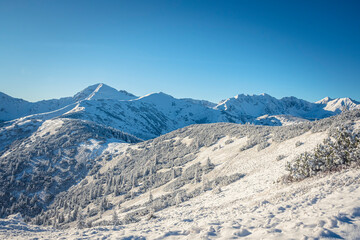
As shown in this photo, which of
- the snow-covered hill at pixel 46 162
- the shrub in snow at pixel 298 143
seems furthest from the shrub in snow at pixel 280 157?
the snow-covered hill at pixel 46 162

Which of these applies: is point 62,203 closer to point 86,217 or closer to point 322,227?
point 86,217

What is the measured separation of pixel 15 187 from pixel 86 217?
3894 centimetres

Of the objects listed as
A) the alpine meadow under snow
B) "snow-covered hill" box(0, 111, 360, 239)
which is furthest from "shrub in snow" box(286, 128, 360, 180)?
"snow-covered hill" box(0, 111, 360, 239)

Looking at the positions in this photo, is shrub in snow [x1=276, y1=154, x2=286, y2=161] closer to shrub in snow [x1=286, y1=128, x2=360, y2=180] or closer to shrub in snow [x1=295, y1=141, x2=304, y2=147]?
shrub in snow [x1=295, y1=141, x2=304, y2=147]

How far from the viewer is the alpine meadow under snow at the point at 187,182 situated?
363 inches

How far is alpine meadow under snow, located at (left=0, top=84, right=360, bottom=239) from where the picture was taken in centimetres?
923

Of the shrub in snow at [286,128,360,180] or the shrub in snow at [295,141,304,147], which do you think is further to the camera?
the shrub in snow at [295,141,304,147]

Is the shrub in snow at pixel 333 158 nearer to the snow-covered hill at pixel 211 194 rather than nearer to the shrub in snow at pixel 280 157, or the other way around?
the snow-covered hill at pixel 211 194

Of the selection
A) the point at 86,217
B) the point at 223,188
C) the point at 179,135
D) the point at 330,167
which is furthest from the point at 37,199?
the point at 330,167

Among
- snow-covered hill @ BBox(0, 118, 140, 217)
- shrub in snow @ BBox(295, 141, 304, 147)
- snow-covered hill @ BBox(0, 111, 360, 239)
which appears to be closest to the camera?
snow-covered hill @ BBox(0, 111, 360, 239)

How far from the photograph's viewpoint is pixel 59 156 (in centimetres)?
7344

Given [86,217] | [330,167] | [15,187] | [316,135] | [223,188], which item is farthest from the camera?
[15,187]

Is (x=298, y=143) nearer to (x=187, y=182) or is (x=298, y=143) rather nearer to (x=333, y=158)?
(x=333, y=158)

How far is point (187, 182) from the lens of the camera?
1475 inches
